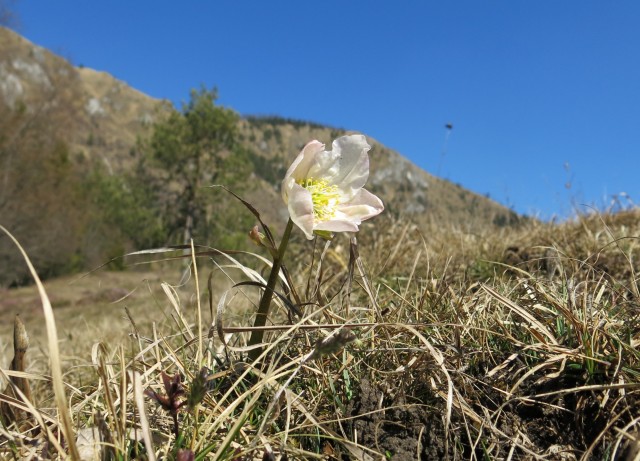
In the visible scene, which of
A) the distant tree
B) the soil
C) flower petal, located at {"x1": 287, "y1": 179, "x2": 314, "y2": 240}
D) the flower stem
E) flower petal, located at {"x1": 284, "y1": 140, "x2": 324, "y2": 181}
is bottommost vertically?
the soil

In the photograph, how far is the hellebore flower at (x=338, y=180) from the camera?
1498 mm

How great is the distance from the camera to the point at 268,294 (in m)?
1.51

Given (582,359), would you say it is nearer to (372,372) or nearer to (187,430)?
(372,372)

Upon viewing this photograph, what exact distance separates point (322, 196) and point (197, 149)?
118ft

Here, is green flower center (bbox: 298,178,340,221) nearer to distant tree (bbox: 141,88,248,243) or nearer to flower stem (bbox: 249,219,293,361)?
flower stem (bbox: 249,219,293,361)

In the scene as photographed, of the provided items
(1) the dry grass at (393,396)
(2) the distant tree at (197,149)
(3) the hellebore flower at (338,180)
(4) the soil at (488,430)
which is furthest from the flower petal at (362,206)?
(2) the distant tree at (197,149)

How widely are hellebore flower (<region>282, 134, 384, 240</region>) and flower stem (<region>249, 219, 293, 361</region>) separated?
11 cm

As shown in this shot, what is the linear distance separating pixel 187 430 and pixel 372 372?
1.96 feet

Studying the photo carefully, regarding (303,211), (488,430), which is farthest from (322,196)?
(488,430)

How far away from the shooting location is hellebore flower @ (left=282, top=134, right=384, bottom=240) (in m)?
1.50

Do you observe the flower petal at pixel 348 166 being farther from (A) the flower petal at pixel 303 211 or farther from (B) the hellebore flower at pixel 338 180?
(A) the flower petal at pixel 303 211

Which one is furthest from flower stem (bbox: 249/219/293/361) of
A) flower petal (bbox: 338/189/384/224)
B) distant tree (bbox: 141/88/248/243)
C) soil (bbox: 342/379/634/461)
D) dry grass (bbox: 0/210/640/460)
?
distant tree (bbox: 141/88/248/243)

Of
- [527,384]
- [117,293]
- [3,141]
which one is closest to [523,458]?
[527,384]

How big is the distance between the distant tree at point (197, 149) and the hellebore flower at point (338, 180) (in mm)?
33464
